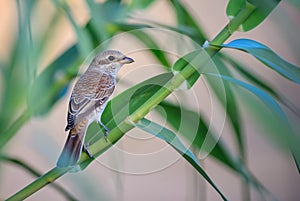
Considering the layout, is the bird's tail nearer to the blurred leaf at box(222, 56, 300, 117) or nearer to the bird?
the bird

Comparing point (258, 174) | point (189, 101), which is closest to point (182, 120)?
point (189, 101)

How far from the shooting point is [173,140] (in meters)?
0.37

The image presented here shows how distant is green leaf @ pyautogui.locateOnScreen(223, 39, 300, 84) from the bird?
0.28ft

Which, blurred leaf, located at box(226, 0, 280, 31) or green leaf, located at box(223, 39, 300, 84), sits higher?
blurred leaf, located at box(226, 0, 280, 31)

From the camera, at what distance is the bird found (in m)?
0.36

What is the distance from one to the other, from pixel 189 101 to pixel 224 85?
0.12 feet

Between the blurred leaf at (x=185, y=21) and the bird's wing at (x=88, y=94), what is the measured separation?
8cm

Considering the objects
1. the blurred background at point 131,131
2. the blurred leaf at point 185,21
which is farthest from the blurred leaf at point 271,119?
the blurred leaf at point 185,21

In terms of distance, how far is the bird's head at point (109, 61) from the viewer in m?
0.39

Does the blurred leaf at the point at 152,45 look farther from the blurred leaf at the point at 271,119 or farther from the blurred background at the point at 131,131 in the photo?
the blurred leaf at the point at 271,119

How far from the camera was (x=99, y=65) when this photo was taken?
39cm

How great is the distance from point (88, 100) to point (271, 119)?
13cm

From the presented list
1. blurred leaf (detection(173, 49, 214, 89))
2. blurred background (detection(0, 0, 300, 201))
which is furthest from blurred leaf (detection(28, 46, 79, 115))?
blurred leaf (detection(173, 49, 214, 89))

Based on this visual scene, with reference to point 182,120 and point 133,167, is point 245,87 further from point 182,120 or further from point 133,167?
point 133,167
